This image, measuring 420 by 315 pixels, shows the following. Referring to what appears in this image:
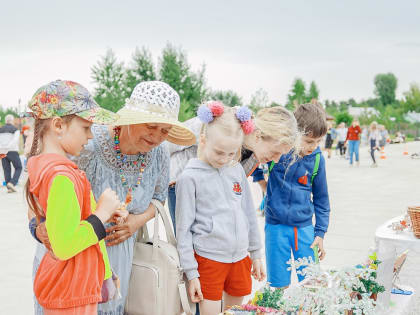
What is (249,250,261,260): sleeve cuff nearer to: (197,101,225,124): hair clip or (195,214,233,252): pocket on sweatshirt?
(195,214,233,252): pocket on sweatshirt

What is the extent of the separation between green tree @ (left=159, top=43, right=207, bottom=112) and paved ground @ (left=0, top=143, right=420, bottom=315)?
33.1 m

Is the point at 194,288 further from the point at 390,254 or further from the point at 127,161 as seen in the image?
the point at 390,254

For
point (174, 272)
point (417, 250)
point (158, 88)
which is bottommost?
point (417, 250)

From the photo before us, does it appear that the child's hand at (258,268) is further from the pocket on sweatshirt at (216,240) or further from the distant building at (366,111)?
the distant building at (366,111)

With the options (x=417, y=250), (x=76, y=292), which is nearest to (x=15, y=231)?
(x=417, y=250)

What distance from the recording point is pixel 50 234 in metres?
1.74

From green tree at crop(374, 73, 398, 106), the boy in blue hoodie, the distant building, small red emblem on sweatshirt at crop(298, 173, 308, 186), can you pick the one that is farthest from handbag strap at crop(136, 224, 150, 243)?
green tree at crop(374, 73, 398, 106)

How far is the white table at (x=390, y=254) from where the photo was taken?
279 centimetres

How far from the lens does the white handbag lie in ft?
7.30

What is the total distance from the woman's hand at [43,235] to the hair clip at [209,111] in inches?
36.5

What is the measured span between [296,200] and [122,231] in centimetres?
125

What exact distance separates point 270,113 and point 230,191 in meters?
0.59

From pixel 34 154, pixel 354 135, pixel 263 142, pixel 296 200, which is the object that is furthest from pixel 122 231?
pixel 354 135

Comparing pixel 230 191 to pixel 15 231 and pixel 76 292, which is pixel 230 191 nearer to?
pixel 76 292
